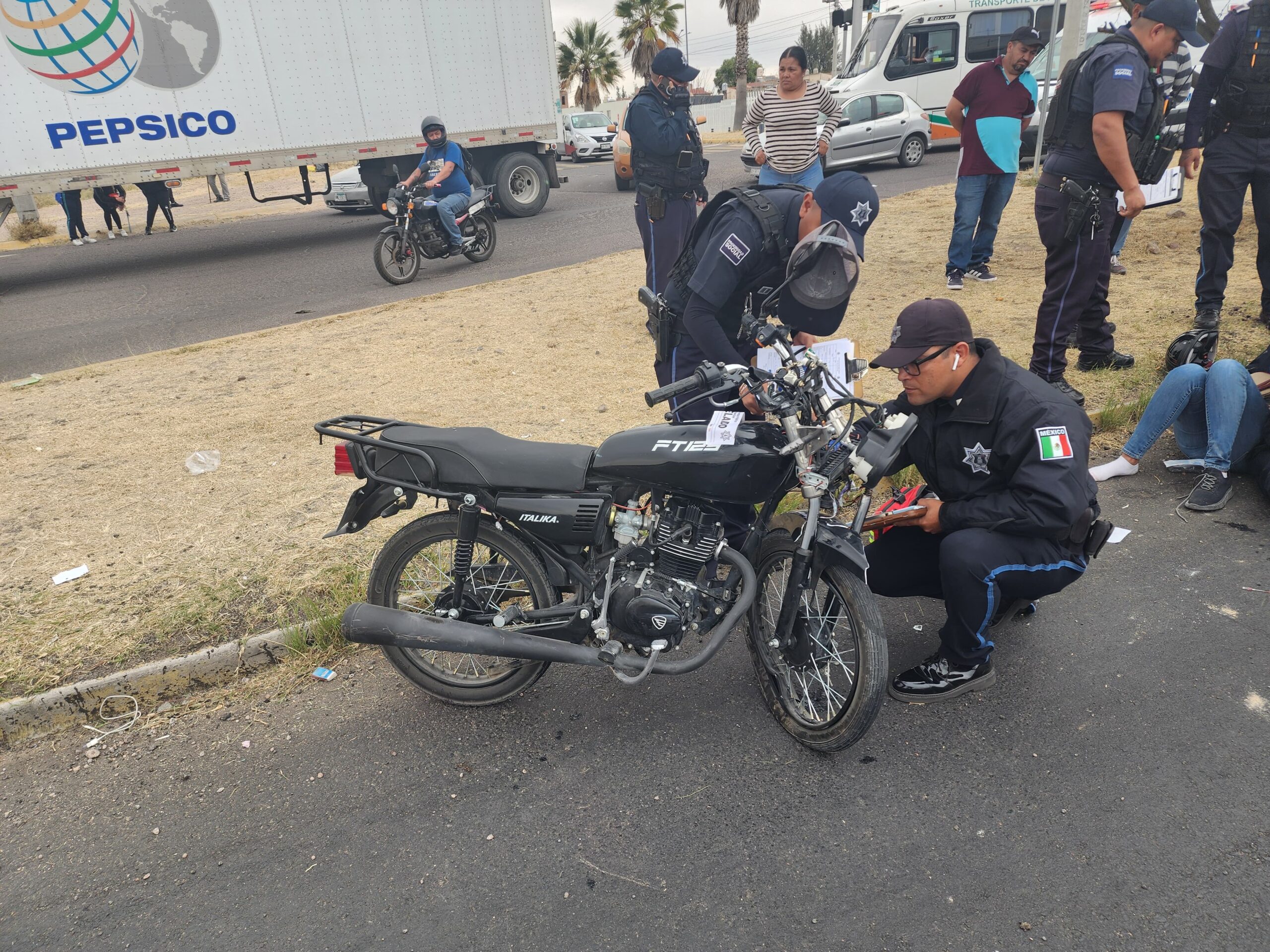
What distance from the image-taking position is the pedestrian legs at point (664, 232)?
6570mm

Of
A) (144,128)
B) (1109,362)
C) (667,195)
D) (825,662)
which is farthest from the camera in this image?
(144,128)

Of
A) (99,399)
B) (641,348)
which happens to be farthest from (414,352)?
(99,399)

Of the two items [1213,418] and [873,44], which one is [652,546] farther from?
[873,44]

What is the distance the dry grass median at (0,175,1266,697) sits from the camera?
3.64 meters

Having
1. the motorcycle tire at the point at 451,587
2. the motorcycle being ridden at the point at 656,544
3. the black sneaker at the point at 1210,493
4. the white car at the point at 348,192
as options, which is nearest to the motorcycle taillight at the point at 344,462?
the motorcycle being ridden at the point at 656,544

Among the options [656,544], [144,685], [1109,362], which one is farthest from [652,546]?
[1109,362]

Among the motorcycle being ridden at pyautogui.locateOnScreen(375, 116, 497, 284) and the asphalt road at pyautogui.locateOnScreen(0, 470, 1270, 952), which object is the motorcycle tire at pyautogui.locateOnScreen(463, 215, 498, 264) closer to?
the motorcycle being ridden at pyautogui.locateOnScreen(375, 116, 497, 284)

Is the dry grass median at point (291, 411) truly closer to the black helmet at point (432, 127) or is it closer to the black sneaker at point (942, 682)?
the black helmet at point (432, 127)

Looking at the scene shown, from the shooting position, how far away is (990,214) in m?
7.38

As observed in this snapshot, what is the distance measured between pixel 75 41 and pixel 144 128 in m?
1.15

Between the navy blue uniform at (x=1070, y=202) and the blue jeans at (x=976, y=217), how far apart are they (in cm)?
210

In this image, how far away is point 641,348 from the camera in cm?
668

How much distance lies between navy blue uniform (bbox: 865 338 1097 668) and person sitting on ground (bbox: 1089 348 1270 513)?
1632 mm

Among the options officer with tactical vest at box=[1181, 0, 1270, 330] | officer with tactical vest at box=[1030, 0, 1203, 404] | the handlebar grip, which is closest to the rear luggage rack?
the handlebar grip
